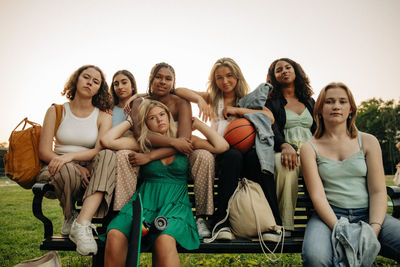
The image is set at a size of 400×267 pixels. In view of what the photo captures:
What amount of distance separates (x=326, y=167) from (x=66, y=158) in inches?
103

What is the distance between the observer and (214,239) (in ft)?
8.17

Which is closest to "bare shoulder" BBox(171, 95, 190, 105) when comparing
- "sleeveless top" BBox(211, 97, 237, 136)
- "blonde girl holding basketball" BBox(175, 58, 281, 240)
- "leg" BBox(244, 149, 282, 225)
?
"blonde girl holding basketball" BBox(175, 58, 281, 240)

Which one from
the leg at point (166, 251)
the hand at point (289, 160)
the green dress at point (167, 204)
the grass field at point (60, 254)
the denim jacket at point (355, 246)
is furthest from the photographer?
the grass field at point (60, 254)

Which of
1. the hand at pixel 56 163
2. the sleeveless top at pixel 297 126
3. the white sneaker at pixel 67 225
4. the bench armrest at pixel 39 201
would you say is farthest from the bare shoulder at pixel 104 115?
the sleeveless top at pixel 297 126

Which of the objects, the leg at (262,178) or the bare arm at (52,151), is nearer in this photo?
the leg at (262,178)

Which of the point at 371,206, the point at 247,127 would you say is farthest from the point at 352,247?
the point at 247,127

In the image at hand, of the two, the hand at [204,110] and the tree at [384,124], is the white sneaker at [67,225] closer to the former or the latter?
the hand at [204,110]

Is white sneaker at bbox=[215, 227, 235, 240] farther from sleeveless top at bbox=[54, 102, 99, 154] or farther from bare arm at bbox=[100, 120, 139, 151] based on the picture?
sleeveless top at bbox=[54, 102, 99, 154]

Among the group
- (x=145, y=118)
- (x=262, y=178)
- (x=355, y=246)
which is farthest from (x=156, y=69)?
(x=355, y=246)

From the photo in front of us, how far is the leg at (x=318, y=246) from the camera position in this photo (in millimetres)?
2115

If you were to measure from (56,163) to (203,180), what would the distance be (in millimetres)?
1505

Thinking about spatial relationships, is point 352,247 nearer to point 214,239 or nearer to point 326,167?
point 326,167

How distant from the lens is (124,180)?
2758 mm

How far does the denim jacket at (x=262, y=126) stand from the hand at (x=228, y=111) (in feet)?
0.61
